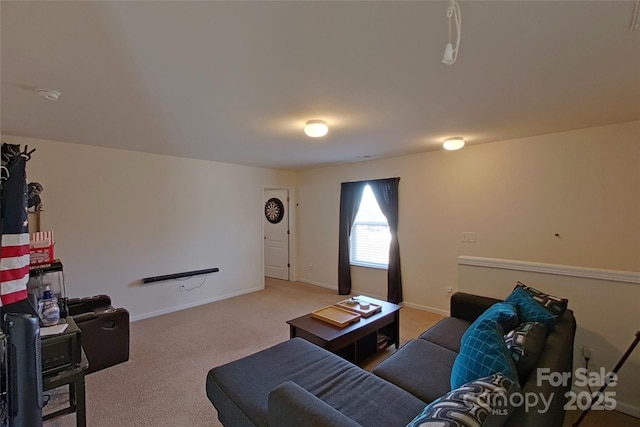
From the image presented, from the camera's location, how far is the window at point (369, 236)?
4.84 meters

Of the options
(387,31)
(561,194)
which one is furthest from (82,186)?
(561,194)

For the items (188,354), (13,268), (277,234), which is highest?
(13,268)

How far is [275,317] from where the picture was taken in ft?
13.3

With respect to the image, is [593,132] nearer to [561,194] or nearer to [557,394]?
[561,194]

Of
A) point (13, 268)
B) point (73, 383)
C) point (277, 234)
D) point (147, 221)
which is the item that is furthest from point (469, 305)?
point (277, 234)

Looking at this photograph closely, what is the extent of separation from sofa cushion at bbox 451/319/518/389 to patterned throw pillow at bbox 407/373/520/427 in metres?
0.13

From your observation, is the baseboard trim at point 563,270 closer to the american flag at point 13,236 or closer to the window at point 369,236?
the window at point 369,236

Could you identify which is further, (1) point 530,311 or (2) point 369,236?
(2) point 369,236

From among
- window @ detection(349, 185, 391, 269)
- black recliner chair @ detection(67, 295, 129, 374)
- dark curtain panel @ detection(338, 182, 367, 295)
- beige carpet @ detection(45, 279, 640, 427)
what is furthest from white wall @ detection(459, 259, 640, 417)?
black recliner chair @ detection(67, 295, 129, 374)

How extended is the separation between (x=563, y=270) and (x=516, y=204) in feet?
4.33

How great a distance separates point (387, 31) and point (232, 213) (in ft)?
13.9

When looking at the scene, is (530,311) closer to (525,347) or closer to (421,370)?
(525,347)

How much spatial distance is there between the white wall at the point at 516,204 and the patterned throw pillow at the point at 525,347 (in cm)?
230

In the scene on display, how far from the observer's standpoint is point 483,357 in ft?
4.36
